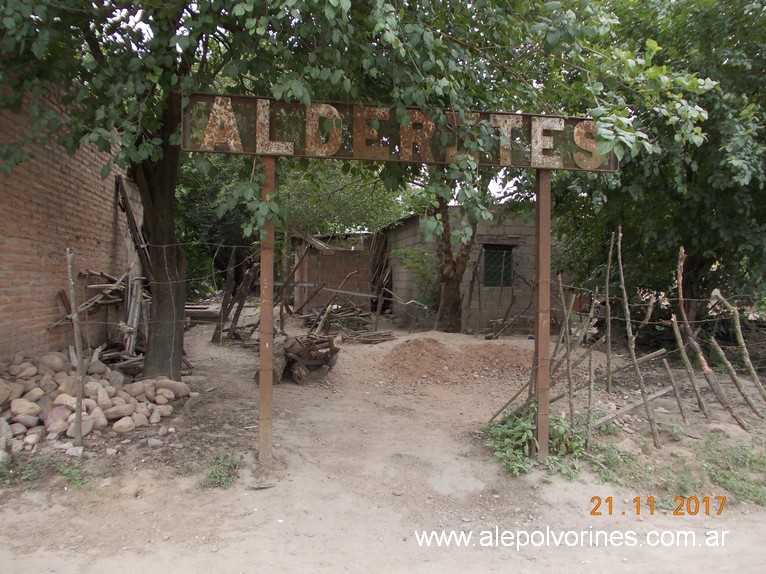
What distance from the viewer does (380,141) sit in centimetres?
479

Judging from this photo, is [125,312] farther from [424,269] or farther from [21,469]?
[424,269]

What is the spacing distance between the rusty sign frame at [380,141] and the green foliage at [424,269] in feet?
30.4

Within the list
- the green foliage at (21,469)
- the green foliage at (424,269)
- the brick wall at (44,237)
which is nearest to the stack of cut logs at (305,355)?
the brick wall at (44,237)

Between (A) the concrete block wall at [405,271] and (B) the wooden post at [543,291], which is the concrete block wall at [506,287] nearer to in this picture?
(A) the concrete block wall at [405,271]

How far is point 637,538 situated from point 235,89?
5962mm

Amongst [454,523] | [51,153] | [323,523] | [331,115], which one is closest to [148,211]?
→ [51,153]

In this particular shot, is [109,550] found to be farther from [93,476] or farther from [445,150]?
[445,150]

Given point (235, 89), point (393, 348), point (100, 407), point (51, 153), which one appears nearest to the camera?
point (100, 407)

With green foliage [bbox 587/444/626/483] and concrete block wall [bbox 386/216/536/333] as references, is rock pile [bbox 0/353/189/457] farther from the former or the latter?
concrete block wall [bbox 386/216/536/333]

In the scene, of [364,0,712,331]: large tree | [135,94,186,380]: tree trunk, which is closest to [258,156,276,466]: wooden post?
[364,0,712,331]: large tree

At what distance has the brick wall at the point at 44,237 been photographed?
5.57m

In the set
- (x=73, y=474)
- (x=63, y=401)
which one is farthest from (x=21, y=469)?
(x=63, y=401)

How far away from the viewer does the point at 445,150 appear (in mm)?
4824

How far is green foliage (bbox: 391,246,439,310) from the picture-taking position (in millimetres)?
14348
